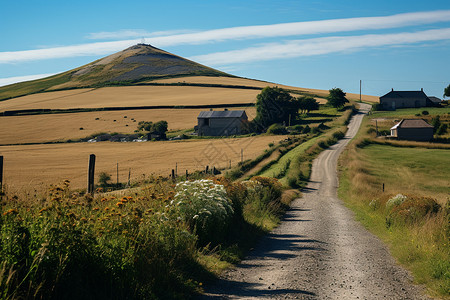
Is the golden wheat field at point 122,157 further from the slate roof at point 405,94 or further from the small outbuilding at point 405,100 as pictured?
the slate roof at point 405,94

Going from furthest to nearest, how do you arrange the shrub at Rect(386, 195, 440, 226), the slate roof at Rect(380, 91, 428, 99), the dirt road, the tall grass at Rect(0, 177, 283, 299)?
the slate roof at Rect(380, 91, 428, 99)
the shrub at Rect(386, 195, 440, 226)
the dirt road
the tall grass at Rect(0, 177, 283, 299)

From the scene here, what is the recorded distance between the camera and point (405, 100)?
5330 inches

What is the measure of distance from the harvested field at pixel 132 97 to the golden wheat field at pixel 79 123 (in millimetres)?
11589

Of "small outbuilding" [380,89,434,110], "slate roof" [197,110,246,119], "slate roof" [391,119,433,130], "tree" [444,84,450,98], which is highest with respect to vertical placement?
"tree" [444,84,450,98]

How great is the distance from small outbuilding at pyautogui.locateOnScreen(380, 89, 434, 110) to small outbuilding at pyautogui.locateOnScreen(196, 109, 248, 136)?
165ft

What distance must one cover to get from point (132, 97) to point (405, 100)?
271ft

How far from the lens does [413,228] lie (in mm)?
15758

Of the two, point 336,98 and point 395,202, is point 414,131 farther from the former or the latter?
point 395,202

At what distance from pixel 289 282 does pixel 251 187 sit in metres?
13.2

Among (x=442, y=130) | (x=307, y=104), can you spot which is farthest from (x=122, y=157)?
(x=307, y=104)

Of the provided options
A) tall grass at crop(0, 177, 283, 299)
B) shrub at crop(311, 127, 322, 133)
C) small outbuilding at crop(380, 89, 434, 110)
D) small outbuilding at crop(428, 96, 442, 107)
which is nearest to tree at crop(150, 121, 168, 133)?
shrub at crop(311, 127, 322, 133)

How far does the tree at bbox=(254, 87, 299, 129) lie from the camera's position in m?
106

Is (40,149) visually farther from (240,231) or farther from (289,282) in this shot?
(289,282)

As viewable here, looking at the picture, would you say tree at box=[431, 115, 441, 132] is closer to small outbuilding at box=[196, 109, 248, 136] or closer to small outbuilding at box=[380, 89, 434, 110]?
small outbuilding at box=[196, 109, 248, 136]
